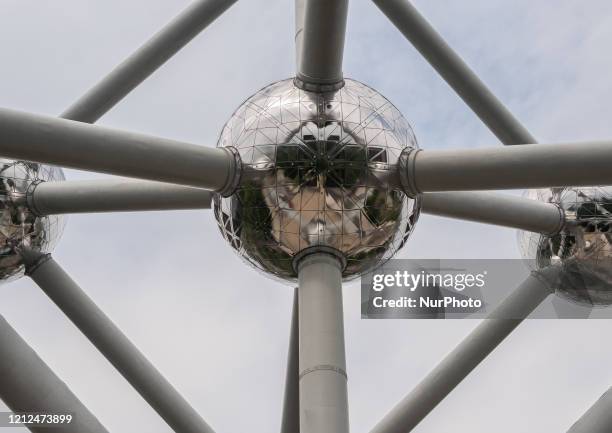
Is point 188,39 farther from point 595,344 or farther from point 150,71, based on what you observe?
point 595,344

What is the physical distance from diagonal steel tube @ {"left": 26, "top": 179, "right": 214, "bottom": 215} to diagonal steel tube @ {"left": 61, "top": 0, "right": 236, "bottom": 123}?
103 cm

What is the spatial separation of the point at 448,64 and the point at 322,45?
2.42m

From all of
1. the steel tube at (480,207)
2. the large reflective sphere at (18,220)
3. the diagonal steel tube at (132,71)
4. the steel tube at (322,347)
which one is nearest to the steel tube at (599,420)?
the steel tube at (322,347)

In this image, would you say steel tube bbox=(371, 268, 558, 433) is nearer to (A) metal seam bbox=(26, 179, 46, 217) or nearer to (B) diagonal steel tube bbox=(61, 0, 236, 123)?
(A) metal seam bbox=(26, 179, 46, 217)

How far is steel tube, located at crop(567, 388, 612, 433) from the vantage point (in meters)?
6.64

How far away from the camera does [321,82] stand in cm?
787

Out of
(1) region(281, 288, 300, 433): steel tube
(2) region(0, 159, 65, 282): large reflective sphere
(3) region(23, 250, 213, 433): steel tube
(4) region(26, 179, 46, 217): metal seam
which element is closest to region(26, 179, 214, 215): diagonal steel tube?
(4) region(26, 179, 46, 217): metal seam

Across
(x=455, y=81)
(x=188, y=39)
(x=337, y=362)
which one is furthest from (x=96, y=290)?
(x=337, y=362)

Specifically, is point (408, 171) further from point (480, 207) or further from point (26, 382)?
point (26, 382)

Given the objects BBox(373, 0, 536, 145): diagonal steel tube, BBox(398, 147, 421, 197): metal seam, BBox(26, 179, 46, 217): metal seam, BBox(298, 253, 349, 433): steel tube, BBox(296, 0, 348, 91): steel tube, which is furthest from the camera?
BBox(373, 0, 536, 145): diagonal steel tube

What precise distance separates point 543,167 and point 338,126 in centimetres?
174

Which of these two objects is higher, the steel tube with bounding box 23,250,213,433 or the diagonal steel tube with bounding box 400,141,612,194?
the steel tube with bounding box 23,250,213,433

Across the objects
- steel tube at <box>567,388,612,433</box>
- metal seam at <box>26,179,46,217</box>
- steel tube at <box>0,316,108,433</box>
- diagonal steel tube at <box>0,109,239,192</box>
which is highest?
metal seam at <box>26,179,46,217</box>

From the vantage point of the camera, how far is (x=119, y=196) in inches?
342
